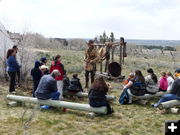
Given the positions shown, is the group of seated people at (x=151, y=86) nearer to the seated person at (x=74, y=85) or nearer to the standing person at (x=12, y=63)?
the seated person at (x=74, y=85)

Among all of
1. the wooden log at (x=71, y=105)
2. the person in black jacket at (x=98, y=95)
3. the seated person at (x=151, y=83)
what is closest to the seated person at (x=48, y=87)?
the wooden log at (x=71, y=105)

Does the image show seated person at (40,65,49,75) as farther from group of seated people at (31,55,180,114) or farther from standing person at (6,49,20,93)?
standing person at (6,49,20,93)

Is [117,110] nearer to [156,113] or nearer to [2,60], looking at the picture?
[156,113]

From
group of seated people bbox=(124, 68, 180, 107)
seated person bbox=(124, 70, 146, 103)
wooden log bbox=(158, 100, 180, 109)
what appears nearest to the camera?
wooden log bbox=(158, 100, 180, 109)

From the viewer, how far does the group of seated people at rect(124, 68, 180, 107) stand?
8.15 meters

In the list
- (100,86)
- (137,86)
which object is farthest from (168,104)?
(100,86)

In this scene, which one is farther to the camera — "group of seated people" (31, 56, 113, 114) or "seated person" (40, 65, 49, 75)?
"seated person" (40, 65, 49, 75)

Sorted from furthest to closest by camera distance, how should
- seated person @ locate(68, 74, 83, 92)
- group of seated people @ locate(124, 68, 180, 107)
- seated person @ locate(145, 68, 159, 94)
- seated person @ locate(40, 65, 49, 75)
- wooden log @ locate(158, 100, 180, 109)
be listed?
seated person @ locate(68, 74, 83, 92) < seated person @ locate(145, 68, 159, 94) < seated person @ locate(40, 65, 49, 75) < group of seated people @ locate(124, 68, 180, 107) < wooden log @ locate(158, 100, 180, 109)

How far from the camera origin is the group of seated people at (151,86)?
8148mm

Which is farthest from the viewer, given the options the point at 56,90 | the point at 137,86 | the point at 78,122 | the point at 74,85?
the point at 74,85

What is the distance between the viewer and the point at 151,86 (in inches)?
367

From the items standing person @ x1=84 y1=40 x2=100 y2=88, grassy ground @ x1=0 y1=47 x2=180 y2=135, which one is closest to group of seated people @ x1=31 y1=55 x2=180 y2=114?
grassy ground @ x1=0 y1=47 x2=180 y2=135

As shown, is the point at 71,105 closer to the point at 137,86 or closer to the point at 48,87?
the point at 48,87

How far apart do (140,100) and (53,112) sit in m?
3.05
